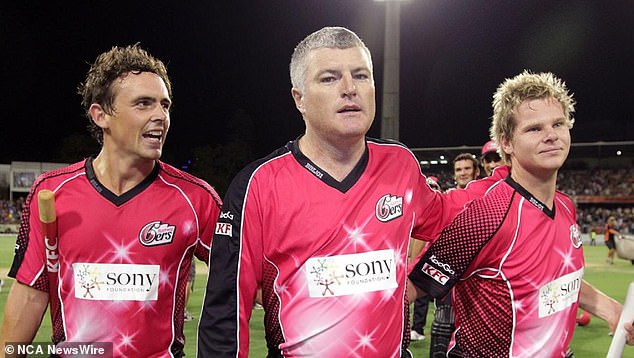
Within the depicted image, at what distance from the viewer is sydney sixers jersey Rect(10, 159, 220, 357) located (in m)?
2.86

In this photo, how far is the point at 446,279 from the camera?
9.57 ft

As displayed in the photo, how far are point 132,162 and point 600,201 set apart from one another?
171 feet

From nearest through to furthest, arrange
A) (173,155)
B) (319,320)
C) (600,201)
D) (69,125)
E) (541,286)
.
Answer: (319,320) → (541,286) → (600,201) → (69,125) → (173,155)

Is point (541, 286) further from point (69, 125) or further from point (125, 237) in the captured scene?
point (69, 125)

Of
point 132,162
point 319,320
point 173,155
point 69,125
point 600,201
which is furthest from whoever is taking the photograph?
point 173,155

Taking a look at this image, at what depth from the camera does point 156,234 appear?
296 cm

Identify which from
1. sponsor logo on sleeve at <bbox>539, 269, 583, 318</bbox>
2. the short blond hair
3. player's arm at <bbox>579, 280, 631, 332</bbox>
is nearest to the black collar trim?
the short blond hair

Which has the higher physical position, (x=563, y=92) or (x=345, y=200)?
(x=563, y=92)

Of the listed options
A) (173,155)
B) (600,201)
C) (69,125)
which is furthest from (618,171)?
(69,125)

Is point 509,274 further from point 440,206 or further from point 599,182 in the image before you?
point 599,182

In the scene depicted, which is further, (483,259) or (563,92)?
(563,92)

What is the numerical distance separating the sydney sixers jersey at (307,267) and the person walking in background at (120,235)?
642 mm

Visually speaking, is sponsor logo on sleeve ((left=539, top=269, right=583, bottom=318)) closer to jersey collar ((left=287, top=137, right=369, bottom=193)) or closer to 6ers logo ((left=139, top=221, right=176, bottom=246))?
jersey collar ((left=287, top=137, right=369, bottom=193))

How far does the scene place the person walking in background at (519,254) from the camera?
2861 millimetres
